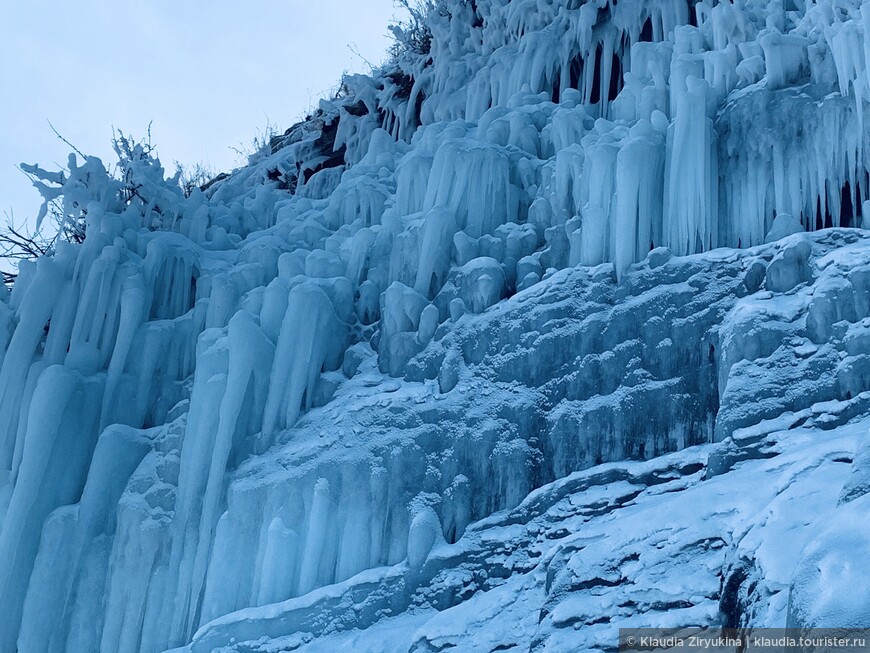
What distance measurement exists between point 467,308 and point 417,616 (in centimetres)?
309

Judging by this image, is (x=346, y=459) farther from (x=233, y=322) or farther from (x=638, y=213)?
(x=638, y=213)

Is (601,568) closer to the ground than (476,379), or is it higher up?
closer to the ground

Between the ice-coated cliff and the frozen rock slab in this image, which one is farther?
the ice-coated cliff

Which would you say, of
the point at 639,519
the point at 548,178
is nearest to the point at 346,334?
the point at 548,178

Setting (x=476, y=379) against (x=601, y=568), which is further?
(x=476, y=379)

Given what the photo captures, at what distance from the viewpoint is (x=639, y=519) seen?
6.97 metres

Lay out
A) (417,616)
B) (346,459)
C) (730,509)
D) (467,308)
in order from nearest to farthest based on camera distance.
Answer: (730,509) < (417,616) < (346,459) < (467,308)

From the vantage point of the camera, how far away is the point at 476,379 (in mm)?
9352

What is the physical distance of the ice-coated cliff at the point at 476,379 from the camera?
24.7ft

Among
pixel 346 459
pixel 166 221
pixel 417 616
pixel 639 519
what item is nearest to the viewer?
pixel 639 519

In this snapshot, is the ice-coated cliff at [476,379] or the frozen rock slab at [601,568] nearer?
the frozen rock slab at [601,568]

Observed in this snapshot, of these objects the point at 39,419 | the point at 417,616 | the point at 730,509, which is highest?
the point at 39,419

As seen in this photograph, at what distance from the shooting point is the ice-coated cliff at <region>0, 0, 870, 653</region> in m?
7.52

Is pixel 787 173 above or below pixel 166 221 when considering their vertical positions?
below
